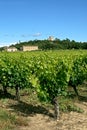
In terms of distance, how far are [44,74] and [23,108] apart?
6.41 ft

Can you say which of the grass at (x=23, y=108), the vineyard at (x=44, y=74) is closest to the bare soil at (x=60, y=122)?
the grass at (x=23, y=108)

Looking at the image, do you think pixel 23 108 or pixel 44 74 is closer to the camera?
pixel 44 74

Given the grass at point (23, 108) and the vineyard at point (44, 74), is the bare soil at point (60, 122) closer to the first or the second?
the grass at point (23, 108)

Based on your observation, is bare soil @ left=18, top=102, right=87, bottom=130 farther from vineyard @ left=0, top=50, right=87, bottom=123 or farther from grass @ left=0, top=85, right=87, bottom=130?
vineyard @ left=0, top=50, right=87, bottom=123

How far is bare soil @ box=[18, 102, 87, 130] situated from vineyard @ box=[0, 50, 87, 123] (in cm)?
36

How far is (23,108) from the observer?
39.5 feet

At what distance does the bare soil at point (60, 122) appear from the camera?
9.74 m

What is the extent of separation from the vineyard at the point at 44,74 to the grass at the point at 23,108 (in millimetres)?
456

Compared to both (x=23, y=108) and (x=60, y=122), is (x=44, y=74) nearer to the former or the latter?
(x=60, y=122)

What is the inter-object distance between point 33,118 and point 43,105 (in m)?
1.77

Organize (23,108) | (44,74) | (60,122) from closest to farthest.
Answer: (60,122), (44,74), (23,108)

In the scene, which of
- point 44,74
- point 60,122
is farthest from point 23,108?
point 60,122

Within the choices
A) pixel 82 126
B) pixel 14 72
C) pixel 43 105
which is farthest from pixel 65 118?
pixel 14 72

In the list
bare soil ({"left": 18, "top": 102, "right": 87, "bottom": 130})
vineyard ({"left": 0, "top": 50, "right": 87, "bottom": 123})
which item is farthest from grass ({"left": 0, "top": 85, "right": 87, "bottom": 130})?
vineyard ({"left": 0, "top": 50, "right": 87, "bottom": 123})
